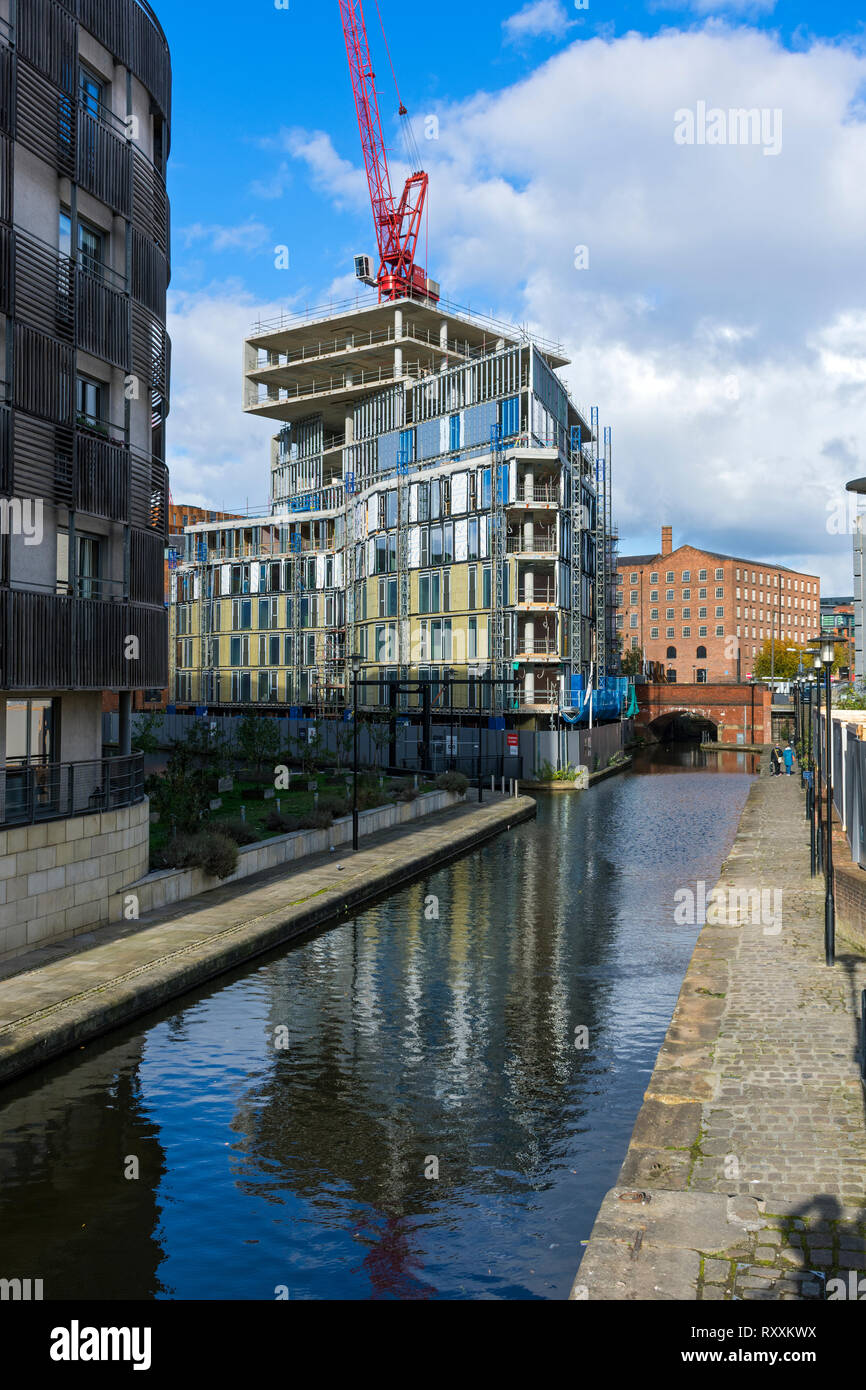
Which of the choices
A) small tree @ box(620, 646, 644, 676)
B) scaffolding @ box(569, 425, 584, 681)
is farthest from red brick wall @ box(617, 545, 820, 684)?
scaffolding @ box(569, 425, 584, 681)

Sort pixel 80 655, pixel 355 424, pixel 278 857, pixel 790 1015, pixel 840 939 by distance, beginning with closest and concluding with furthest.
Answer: pixel 790 1015, pixel 840 939, pixel 80 655, pixel 278 857, pixel 355 424

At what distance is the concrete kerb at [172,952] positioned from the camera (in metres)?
15.1

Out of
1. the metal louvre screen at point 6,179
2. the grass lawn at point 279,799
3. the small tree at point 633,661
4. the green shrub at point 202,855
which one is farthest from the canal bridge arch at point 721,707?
the metal louvre screen at point 6,179

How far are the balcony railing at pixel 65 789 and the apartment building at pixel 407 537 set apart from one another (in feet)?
89.6

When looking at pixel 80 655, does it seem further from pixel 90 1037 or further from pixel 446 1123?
pixel 446 1123

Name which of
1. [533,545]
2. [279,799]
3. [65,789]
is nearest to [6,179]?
[65,789]

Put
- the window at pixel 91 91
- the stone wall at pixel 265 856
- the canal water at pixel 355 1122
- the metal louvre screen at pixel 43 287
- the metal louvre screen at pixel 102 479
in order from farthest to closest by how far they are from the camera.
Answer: the window at pixel 91 91 < the stone wall at pixel 265 856 < the metal louvre screen at pixel 102 479 < the metal louvre screen at pixel 43 287 < the canal water at pixel 355 1122

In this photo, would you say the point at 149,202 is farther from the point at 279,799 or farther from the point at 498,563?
the point at 498,563

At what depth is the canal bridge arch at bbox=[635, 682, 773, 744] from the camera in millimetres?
96500

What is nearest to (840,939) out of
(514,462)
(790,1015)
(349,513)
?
(790,1015)

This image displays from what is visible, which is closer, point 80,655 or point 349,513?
point 80,655
